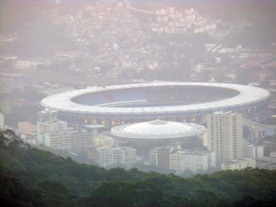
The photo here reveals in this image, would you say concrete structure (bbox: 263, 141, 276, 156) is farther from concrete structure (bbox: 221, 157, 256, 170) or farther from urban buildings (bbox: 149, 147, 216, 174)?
urban buildings (bbox: 149, 147, 216, 174)

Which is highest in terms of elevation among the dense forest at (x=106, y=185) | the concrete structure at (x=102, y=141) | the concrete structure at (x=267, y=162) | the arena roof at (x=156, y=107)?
the dense forest at (x=106, y=185)

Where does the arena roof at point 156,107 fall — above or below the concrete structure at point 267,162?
above

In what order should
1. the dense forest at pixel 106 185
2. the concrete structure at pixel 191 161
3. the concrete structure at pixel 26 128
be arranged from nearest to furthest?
the dense forest at pixel 106 185
the concrete structure at pixel 191 161
the concrete structure at pixel 26 128

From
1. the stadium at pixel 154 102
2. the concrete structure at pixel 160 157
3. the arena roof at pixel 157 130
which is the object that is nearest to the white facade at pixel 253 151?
the concrete structure at pixel 160 157

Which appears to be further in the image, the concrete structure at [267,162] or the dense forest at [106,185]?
the concrete structure at [267,162]

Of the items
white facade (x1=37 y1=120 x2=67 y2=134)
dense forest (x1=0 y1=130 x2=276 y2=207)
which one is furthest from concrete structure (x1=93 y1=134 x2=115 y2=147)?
dense forest (x1=0 y1=130 x2=276 y2=207)

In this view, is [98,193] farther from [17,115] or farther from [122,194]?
[17,115]

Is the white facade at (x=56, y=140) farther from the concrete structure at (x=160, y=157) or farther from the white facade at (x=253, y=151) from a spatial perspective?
the white facade at (x=253, y=151)
